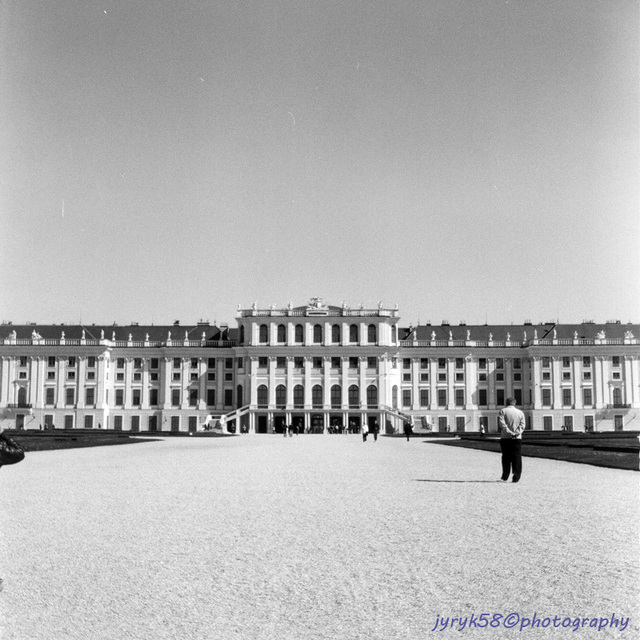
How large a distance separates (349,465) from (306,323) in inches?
2606

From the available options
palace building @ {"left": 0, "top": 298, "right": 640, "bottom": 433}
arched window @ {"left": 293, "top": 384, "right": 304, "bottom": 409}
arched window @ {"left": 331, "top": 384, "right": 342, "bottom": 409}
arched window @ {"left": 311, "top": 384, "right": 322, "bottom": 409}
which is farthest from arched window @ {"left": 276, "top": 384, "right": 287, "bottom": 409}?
arched window @ {"left": 331, "top": 384, "right": 342, "bottom": 409}

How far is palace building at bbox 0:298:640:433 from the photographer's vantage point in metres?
89.4

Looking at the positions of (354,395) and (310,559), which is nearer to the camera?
(310,559)

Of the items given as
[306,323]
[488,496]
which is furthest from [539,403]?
[488,496]

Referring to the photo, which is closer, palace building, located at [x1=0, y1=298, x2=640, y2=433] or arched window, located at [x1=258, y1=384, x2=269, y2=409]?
palace building, located at [x1=0, y1=298, x2=640, y2=433]

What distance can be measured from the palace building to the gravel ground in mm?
73237

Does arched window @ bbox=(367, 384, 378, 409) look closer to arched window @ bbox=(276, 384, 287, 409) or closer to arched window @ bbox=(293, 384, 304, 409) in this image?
arched window @ bbox=(293, 384, 304, 409)

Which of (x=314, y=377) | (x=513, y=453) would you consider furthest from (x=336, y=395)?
(x=513, y=453)

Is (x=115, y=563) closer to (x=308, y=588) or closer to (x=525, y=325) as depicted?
(x=308, y=588)

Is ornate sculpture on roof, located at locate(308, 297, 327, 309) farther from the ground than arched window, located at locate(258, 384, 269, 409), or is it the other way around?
ornate sculpture on roof, located at locate(308, 297, 327, 309)

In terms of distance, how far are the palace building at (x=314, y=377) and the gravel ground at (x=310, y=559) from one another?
73.2 metres

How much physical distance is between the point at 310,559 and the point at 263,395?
82.0 m

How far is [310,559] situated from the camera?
28.8ft

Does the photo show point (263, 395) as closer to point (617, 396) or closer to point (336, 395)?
point (336, 395)
